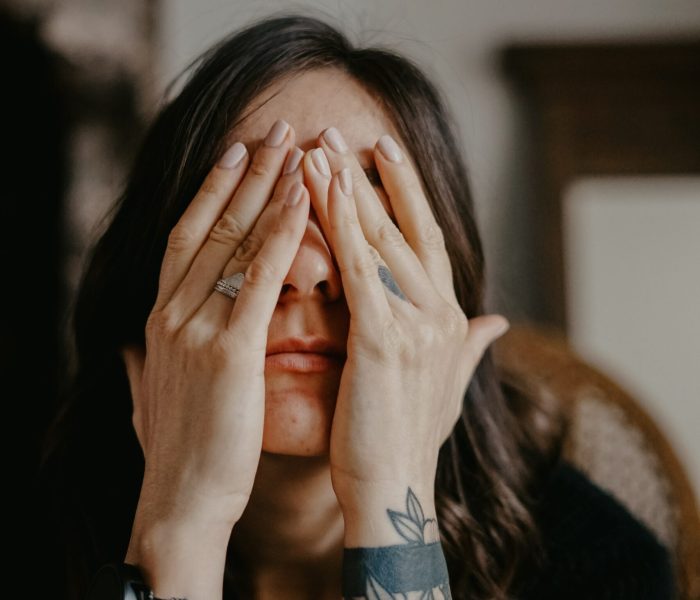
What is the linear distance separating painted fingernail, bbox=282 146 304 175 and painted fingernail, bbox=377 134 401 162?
95mm

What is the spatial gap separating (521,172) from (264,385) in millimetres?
1656

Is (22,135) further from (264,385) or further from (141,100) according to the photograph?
(264,385)

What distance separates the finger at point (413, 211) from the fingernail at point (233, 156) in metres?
0.15

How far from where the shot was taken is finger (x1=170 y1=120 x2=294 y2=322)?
773mm

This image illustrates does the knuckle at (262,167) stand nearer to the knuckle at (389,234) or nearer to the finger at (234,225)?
the finger at (234,225)

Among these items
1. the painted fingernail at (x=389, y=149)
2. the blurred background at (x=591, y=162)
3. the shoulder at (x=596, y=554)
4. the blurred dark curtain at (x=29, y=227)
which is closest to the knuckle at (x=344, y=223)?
the painted fingernail at (x=389, y=149)

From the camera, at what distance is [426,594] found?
0.75 meters

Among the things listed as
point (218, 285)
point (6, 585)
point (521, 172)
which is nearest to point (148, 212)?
A: point (218, 285)

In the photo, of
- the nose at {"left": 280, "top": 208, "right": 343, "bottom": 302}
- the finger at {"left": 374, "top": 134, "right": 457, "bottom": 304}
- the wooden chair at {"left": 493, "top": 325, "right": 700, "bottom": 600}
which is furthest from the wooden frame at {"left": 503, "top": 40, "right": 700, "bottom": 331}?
the nose at {"left": 280, "top": 208, "right": 343, "bottom": 302}

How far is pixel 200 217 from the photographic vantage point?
79 cm

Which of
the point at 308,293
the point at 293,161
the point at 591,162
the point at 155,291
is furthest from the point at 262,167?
the point at 591,162

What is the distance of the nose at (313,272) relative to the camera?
77 centimetres

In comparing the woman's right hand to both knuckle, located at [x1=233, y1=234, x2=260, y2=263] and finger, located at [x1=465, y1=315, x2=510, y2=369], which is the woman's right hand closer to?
knuckle, located at [x1=233, y1=234, x2=260, y2=263]

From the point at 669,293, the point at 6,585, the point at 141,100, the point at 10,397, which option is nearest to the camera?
the point at 6,585
